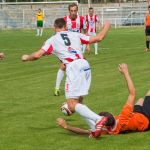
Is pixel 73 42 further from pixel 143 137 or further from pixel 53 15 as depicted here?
pixel 53 15

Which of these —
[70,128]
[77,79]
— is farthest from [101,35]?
[70,128]

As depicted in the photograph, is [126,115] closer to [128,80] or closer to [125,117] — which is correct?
[125,117]

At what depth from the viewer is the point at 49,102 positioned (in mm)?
13695

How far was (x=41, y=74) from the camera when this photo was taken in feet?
65.2

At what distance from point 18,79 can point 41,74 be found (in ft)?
5.03

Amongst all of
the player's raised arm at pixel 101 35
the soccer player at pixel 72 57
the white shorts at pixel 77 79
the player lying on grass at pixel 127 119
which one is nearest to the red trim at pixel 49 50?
the soccer player at pixel 72 57

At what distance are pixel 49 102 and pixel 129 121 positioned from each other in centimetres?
446

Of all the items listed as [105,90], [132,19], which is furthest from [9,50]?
[132,19]

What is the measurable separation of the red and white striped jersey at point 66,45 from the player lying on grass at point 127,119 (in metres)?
1.22

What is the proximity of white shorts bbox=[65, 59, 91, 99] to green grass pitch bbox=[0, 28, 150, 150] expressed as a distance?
2.41 ft

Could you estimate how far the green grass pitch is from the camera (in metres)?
9.23

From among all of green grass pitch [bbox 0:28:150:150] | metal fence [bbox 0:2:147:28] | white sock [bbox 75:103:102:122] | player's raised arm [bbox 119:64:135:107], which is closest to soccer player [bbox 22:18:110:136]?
white sock [bbox 75:103:102:122]

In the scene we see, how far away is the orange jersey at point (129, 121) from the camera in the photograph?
9.45 meters

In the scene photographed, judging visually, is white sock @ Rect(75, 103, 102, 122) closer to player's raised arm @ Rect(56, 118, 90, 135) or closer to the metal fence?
player's raised arm @ Rect(56, 118, 90, 135)
